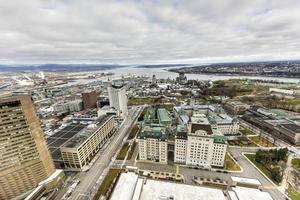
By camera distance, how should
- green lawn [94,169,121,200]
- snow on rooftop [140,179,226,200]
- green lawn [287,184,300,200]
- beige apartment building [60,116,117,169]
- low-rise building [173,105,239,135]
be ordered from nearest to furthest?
snow on rooftop [140,179,226,200] → green lawn [287,184,300,200] → green lawn [94,169,121,200] → beige apartment building [60,116,117,169] → low-rise building [173,105,239,135]

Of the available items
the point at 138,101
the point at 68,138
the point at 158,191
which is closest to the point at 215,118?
the point at 158,191

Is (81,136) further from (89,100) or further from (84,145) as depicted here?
(89,100)

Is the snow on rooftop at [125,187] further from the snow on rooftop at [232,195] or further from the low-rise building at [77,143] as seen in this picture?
the snow on rooftop at [232,195]

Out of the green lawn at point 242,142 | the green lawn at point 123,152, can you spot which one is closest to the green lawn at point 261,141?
the green lawn at point 242,142

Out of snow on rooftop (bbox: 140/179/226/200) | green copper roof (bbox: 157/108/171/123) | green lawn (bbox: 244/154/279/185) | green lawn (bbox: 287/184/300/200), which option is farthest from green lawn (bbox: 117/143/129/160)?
green lawn (bbox: 287/184/300/200)

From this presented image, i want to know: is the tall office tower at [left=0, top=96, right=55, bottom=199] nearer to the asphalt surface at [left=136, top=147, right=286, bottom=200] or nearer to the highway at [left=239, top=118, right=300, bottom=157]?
the asphalt surface at [left=136, top=147, right=286, bottom=200]
